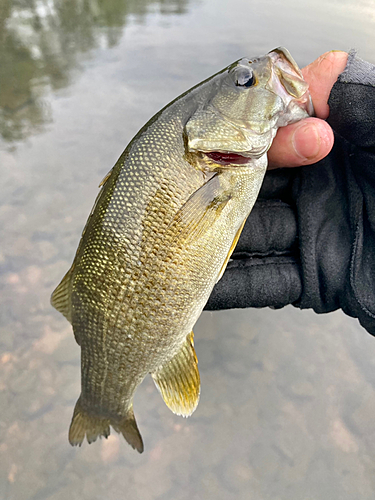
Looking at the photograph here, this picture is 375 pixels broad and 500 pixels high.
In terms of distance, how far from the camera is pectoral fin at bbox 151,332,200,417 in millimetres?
1588

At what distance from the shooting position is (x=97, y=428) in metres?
1.70

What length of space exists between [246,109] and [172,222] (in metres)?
0.60

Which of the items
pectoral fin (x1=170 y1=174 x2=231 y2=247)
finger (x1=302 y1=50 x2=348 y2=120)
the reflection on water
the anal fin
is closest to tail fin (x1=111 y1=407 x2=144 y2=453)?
the anal fin

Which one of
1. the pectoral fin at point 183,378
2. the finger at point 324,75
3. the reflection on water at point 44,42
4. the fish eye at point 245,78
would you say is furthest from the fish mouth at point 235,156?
the reflection on water at point 44,42

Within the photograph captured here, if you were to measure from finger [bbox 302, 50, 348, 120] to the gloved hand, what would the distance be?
4cm

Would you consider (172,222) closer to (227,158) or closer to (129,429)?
(227,158)

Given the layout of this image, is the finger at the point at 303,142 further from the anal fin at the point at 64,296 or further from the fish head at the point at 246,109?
the anal fin at the point at 64,296

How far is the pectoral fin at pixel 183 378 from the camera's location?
1.59 metres

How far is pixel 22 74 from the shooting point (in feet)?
17.1

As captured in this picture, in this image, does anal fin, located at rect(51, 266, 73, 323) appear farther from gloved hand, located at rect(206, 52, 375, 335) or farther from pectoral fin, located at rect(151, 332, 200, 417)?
gloved hand, located at rect(206, 52, 375, 335)

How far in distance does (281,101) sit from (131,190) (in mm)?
758

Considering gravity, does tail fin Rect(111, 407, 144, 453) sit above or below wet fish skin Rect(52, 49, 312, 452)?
below

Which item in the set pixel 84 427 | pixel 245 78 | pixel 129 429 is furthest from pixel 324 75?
pixel 84 427

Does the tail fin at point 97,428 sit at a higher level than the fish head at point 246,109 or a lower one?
lower
